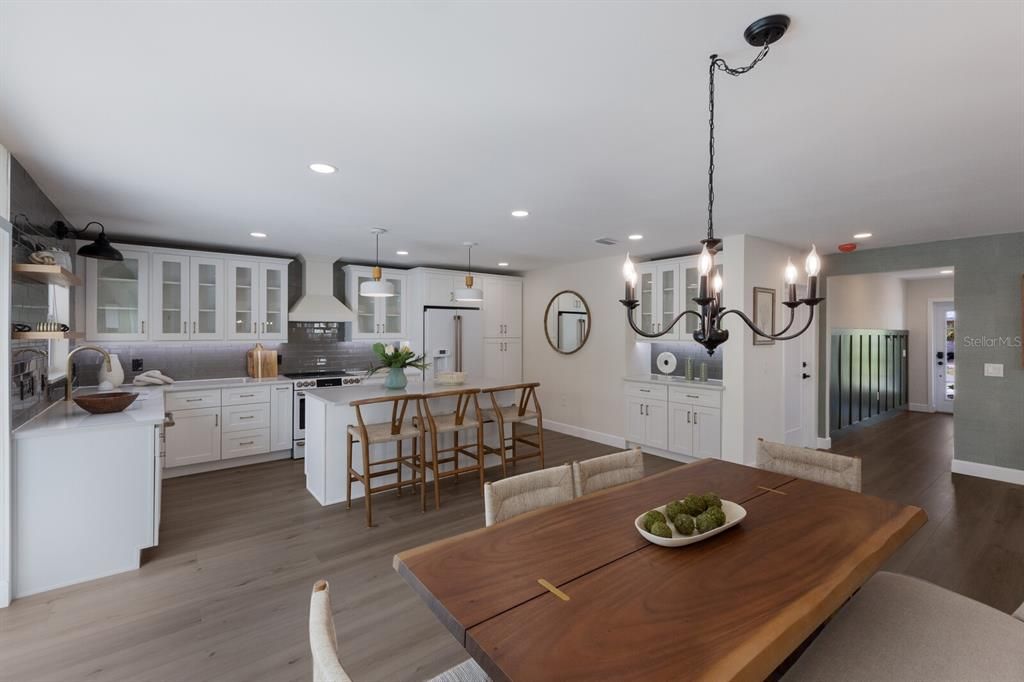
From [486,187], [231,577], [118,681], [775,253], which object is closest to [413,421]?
[231,577]

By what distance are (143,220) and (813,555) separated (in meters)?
5.21

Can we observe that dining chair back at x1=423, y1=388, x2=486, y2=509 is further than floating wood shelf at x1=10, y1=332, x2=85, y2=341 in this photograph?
Yes

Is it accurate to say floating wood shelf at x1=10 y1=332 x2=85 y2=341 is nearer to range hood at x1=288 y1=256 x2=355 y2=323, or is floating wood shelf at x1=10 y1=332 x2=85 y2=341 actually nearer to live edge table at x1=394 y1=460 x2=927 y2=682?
live edge table at x1=394 y1=460 x2=927 y2=682

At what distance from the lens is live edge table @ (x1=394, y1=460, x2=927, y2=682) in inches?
42.3

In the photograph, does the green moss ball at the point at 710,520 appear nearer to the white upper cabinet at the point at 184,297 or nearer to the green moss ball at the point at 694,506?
the green moss ball at the point at 694,506

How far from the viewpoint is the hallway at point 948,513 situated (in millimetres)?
2789

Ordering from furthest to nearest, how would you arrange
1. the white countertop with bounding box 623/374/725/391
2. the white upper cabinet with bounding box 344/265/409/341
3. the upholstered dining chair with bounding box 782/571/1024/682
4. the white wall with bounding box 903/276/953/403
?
the white wall with bounding box 903/276/953/403, the white upper cabinet with bounding box 344/265/409/341, the white countertop with bounding box 623/374/725/391, the upholstered dining chair with bounding box 782/571/1024/682

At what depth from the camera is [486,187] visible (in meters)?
3.15

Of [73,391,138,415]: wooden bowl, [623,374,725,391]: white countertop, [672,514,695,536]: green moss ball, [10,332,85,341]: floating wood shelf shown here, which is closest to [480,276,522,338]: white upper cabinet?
[623,374,725,391]: white countertop

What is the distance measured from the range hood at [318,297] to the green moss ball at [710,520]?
16.7 feet

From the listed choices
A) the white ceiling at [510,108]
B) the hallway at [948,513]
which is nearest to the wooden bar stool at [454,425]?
the white ceiling at [510,108]

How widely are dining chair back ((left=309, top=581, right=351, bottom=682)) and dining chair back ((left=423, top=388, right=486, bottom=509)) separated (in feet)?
9.15

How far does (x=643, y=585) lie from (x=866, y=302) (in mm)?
7901

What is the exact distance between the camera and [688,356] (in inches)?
230
